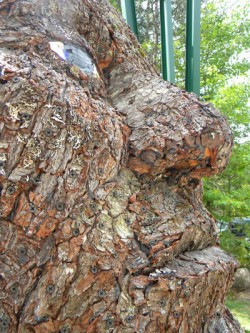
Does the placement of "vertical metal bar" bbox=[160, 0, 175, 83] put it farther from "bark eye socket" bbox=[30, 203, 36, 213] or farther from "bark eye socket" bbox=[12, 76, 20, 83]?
"bark eye socket" bbox=[30, 203, 36, 213]

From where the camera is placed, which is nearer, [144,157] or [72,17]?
[144,157]

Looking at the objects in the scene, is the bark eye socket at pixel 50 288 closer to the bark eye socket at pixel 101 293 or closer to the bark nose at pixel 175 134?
the bark eye socket at pixel 101 293

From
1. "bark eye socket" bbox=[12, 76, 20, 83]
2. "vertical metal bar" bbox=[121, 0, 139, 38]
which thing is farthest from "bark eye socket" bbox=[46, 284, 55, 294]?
"vertical metal bar" bbox=[121, 0, 139, 38]

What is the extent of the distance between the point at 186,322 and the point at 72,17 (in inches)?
58.6

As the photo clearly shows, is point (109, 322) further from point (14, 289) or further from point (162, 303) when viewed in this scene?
point (14, 289)

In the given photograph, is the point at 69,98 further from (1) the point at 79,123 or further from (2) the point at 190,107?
(2) the point at 190,107

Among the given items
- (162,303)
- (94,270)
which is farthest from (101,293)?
(162,303)

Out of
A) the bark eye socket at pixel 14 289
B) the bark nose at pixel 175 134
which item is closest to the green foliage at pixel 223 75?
the bark nose at pixel 175 134

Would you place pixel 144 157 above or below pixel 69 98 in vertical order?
below

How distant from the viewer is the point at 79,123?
133 centimetres

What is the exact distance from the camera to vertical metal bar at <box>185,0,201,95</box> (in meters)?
3.65

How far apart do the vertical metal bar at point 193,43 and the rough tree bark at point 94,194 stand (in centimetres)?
207

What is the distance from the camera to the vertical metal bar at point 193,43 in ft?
12.0

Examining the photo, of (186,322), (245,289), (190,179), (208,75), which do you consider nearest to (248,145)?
(208,75)
